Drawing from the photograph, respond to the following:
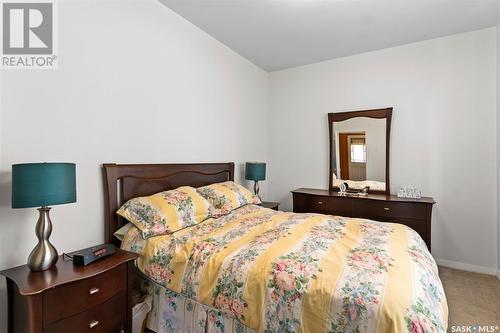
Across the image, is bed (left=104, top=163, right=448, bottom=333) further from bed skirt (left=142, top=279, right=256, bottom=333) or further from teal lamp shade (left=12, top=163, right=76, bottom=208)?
teal lamp shade (left=12, top=163, right=76, bottom=208)

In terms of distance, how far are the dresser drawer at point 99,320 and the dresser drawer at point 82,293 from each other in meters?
0.02

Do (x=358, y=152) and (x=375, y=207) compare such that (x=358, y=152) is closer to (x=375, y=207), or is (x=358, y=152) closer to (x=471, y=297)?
(x=375, y=207)

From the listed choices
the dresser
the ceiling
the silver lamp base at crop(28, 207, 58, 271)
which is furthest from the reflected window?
the silver lamp base at crop(28, 207, 58, 271)

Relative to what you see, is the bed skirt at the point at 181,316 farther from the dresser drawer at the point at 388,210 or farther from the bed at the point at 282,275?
the dresser drawer at the point at 388,210

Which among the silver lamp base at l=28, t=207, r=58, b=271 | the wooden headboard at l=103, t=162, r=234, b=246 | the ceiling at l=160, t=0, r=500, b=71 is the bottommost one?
the silver lamp base at l=28, t=207, r=58, b=271

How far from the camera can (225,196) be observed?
2559mm

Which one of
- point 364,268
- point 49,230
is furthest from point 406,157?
point 49,230

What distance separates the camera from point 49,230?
1.43 m

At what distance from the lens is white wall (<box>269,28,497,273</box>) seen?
9.36ft

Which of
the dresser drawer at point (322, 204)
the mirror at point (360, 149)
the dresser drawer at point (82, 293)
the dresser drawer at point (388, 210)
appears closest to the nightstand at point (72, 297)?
the dresser drawer at point (82, 293)

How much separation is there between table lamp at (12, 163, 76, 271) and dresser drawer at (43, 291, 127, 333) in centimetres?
32

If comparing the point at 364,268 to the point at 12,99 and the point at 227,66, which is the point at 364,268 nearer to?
the point at 12,99

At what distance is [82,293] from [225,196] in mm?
1422

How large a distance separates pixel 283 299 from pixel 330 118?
297 centimetres
